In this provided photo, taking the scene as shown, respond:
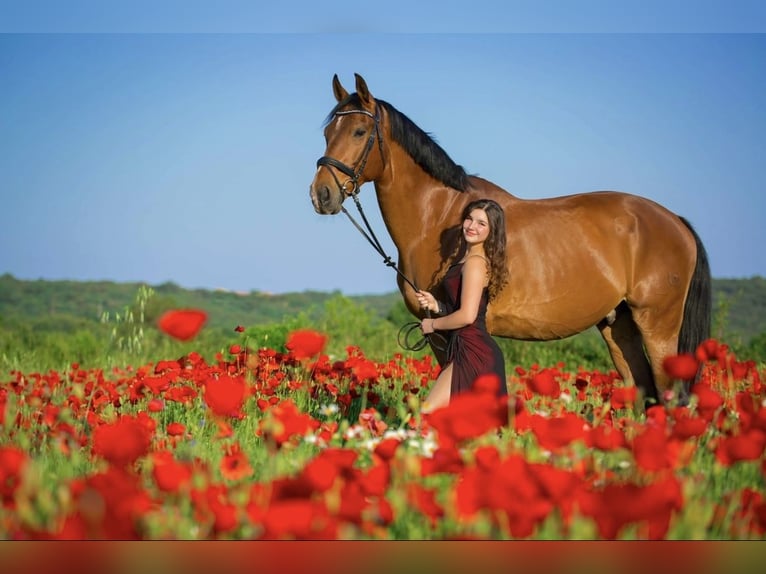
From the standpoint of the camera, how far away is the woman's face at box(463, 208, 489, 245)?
4168mm

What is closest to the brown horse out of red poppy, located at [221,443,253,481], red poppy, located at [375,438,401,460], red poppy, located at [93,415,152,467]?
red poppy, located at [221,443,253,481]

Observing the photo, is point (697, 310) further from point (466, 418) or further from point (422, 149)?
point (466, 418)

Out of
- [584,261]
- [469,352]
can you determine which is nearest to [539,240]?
[584,261]

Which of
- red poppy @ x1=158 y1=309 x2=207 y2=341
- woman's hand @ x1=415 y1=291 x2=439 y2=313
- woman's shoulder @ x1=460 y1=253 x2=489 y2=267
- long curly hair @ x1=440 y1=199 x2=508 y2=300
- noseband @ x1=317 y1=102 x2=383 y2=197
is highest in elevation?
noseband @ x1=317 y1=102 x2=383 y2=197

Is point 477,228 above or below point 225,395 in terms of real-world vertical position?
above

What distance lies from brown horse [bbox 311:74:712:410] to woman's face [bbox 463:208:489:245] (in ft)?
2.33

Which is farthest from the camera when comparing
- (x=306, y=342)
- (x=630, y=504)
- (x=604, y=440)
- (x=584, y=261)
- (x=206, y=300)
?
(x=206, y=300)

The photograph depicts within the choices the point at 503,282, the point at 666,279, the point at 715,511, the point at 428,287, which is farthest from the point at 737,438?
the point at 666,279

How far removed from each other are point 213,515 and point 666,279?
4358 mm

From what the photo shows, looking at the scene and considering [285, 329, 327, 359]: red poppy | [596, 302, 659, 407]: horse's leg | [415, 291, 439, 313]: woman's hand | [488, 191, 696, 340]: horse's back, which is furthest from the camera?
[596, 302, 659, 407]: horse's leg

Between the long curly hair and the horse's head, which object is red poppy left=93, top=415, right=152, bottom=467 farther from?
the horse's head

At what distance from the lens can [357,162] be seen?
4836mm

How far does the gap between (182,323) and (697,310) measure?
14.2 feet

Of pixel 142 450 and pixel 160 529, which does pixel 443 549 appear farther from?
pixel 142 450
